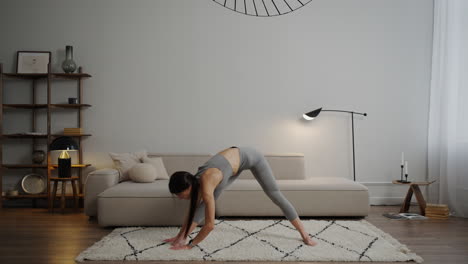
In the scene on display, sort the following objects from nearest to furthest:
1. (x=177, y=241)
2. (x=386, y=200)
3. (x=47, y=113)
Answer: (x=177, y=241)
(x=47, y=113)
(x=386, y=200)

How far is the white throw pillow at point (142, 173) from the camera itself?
14.2ft

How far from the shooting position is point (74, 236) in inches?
141

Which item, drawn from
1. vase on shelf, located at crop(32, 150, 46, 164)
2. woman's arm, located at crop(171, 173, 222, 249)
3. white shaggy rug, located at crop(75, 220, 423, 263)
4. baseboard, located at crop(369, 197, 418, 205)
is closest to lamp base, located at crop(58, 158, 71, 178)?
vase on shelf, located at crop(32, 150, 46, 164)

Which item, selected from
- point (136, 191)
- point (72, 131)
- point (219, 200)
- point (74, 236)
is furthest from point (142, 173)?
point (72, 131)

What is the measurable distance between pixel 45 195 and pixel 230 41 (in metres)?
2.84

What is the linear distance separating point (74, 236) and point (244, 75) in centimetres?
267

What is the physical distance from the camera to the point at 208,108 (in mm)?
5148

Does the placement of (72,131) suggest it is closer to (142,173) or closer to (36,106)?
(36,106)

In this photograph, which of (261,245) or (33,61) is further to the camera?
(33,61)

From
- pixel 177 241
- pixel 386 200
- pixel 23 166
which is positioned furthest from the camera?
pixel 386 200

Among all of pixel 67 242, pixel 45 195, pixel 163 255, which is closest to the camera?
pixel 163 255

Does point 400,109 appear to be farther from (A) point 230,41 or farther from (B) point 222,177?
(B) point 222,177

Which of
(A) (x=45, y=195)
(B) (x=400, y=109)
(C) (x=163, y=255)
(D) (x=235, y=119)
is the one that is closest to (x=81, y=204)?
(A) (x=45, y=195)

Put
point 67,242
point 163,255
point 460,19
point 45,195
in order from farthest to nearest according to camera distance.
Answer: point 45,195, point 460,19, point 67,242, point 163,255
